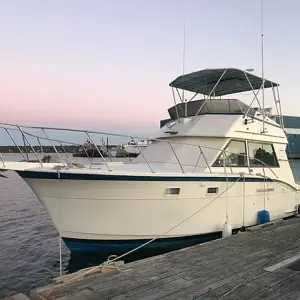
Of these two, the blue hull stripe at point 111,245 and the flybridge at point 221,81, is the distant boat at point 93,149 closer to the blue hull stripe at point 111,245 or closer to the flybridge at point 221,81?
the blue hull stripe at point 111,245

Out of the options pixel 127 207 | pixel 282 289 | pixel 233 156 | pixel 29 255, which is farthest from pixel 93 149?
pixel 282 289

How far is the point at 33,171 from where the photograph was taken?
703cm

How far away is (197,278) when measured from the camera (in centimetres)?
509

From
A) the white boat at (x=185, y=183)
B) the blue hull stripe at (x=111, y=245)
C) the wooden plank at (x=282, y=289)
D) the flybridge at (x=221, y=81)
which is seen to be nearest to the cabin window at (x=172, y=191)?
the white boat at (x=185, y=183)

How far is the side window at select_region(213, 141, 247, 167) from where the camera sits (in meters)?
9.06

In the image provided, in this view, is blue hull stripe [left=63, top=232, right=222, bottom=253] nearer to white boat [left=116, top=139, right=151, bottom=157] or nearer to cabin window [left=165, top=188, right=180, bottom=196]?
cabin window [left=165, top=188, right=180, bottom=196]

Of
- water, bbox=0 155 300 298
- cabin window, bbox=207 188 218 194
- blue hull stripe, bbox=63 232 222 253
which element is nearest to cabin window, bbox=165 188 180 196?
cabin window, bbox=207 188 218 194

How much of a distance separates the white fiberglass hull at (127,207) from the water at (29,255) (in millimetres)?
710

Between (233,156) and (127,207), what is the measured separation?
3.45m

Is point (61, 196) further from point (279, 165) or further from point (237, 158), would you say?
point (279, 165)

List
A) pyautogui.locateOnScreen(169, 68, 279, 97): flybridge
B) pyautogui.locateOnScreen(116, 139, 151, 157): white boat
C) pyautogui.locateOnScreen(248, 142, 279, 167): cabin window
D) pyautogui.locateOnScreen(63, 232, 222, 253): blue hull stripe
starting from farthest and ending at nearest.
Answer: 1. pyautogui.locateOnScreen(169, 68, 279, 97): flybridge
2. pyautogui.locateOnScreen(248, 142, 279, 167): cabin window
3. pyautogui.locateOnScreen(116, 139, 151, 157): white boat
4. pyautogui.locateOnScreen(63, 232, 222, 253): blue hull stripe

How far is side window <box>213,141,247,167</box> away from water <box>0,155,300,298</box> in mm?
3041

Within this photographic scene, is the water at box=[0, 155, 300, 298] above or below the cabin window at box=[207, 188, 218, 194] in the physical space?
below

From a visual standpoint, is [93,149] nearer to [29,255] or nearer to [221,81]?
[29,255]
